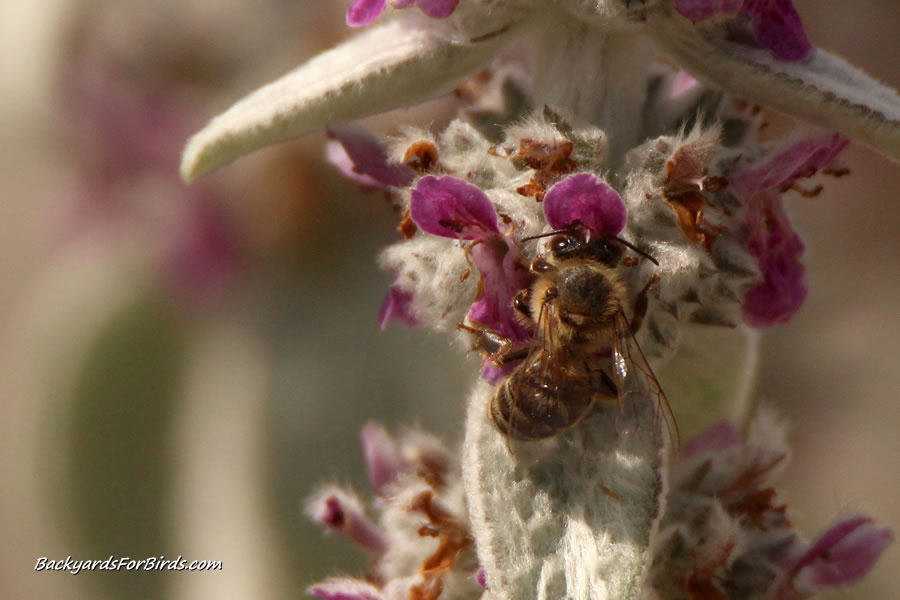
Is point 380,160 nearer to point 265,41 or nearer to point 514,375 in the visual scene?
point 514,375

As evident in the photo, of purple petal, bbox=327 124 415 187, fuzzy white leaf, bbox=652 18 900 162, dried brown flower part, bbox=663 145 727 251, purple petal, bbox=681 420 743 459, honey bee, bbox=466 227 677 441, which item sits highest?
fuzzy white leaf, bbox=652 18 900 162

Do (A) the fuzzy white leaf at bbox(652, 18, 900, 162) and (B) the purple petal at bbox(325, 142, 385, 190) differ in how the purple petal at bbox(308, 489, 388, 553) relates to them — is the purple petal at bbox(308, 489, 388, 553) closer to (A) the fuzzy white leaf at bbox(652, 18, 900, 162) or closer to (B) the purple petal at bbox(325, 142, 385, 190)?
(B) the purple petal at bbox(325, 142, 385, 190)

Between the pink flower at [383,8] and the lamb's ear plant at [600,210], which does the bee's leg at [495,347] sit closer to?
the lamb's ear plant at [600,210]

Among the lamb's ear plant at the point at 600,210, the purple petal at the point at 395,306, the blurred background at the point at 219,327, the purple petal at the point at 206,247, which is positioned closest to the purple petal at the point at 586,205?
the lamb's ear plant at the point at 600,210

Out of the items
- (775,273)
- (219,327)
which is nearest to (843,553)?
(775,273)

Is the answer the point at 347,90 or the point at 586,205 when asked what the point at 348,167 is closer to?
the point at 347,90

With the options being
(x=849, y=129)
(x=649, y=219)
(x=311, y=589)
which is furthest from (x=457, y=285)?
(x=311, y=589)

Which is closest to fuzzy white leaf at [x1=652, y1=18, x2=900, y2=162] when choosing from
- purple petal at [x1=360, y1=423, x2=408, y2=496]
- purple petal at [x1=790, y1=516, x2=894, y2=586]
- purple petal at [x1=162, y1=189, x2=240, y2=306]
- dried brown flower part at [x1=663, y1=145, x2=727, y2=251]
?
dried brown flower part at [x1=663, y1=145, x2=727, y2=251]
